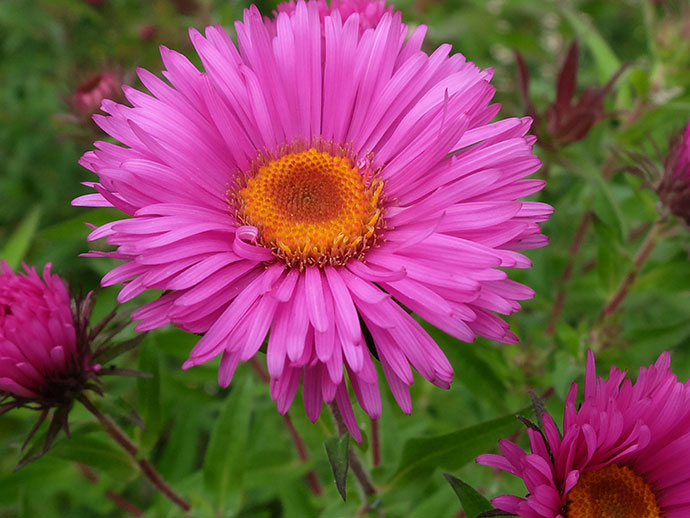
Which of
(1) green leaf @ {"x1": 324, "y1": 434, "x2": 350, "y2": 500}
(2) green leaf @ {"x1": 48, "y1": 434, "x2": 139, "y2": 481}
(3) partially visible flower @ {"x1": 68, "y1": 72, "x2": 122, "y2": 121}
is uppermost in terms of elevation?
(3) partially visible flower @ {"x1": 68, "y1": 72, "x2": 122, "y2": 121}

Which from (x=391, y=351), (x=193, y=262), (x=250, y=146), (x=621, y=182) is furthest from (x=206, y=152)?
(x=621, y=182)

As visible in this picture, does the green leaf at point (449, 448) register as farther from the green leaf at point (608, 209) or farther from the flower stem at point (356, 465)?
the green leaf at point (608, 209)

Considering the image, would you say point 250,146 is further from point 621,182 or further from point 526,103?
point 621,182

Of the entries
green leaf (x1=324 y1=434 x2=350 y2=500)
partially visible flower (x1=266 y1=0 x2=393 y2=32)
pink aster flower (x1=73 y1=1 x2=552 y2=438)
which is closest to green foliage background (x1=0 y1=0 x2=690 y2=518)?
green leaf (x1=324 y1=434 x2=350 y2=500)

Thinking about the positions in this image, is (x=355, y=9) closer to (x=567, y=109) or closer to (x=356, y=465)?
(x=567, y=109)

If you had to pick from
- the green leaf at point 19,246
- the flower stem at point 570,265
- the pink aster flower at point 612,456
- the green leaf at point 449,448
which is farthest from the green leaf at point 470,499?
the green leaf at point 19,246

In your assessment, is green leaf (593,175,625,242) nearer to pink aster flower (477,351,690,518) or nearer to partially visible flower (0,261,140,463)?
pink aster flower (477,351,690,518)
